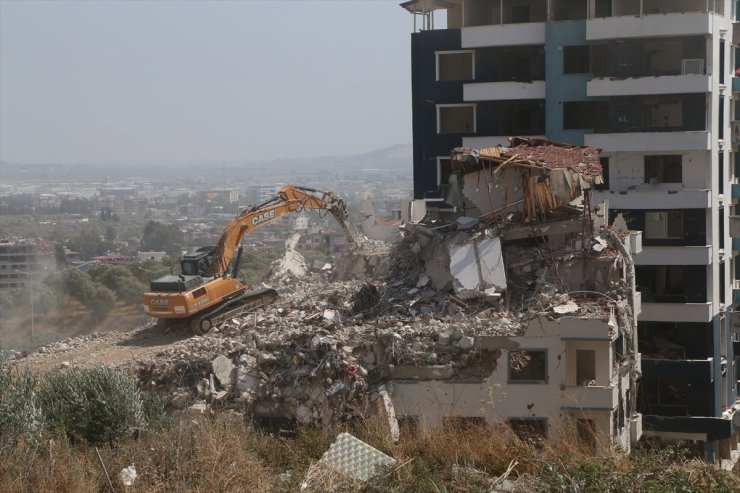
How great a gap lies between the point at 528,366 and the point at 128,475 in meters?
7.82

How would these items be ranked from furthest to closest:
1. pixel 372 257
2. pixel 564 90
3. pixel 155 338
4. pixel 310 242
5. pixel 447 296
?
pixel 310 242 → pixel 564 90 → pixel 372 257 → pixel 155 338 → pixel 447 296

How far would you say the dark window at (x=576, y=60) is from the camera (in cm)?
2936

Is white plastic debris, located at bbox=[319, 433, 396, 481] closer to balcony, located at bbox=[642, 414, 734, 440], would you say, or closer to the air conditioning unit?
balcony, located at bbox=[642, 414, 734, 440]

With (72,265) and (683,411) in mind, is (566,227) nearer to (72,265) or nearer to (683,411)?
(683,411)

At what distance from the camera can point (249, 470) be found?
12.8 metres

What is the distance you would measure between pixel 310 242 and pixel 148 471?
124 feet

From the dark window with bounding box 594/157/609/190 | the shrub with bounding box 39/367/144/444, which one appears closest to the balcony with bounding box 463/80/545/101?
the dark window with bounding box 594/157/609/190

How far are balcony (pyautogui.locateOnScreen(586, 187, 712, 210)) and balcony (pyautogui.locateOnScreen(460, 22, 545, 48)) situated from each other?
15.5ft

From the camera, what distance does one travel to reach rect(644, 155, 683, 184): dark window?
28.2 meters

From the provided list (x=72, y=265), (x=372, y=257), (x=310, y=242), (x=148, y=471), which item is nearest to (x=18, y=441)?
(x=148, y=471)

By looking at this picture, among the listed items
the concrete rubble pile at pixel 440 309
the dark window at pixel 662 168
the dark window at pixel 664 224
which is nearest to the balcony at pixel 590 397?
the concrete rubble pile at pixel 440 309

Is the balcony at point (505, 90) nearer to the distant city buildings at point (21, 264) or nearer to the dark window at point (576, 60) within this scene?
the dark window at point (576, 60)

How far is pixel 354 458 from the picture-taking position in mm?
13445

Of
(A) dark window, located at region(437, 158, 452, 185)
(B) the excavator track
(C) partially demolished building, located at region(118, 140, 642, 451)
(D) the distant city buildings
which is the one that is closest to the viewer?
(C) partially demolished building, located at region(118, 140, 642, 451)
